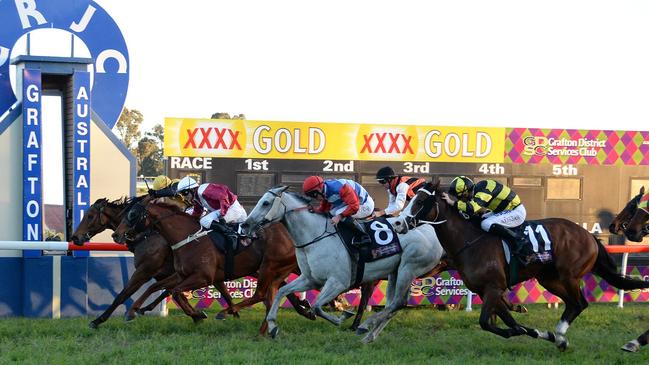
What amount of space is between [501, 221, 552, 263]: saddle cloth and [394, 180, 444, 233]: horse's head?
2.20 ft

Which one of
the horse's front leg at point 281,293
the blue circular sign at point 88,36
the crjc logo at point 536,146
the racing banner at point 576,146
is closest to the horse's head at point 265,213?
the horse's front leg at point 281,293

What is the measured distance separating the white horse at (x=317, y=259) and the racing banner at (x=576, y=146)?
413cm

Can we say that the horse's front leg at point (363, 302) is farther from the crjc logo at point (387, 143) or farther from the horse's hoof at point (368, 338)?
the crjc logo at point (387, 143)

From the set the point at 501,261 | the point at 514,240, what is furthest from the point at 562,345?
the point at 514,240

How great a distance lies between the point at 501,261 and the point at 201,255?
286 cm

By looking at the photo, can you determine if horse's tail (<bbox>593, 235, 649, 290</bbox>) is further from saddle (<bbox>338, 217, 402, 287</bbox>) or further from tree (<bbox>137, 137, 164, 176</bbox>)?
tree (<bbox>137, 137, 164, 176</bbox>)

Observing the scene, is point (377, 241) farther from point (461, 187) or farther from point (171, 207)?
point (171, 207)

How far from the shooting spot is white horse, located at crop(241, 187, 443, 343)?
723 cm

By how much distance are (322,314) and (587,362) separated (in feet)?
7.09

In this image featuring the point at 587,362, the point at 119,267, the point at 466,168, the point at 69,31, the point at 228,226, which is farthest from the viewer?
the point at 466,168

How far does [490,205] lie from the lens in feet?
24.5

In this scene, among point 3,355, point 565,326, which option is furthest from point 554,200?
point 3,355

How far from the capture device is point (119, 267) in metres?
9.55

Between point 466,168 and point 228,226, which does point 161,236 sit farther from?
point 466,168
